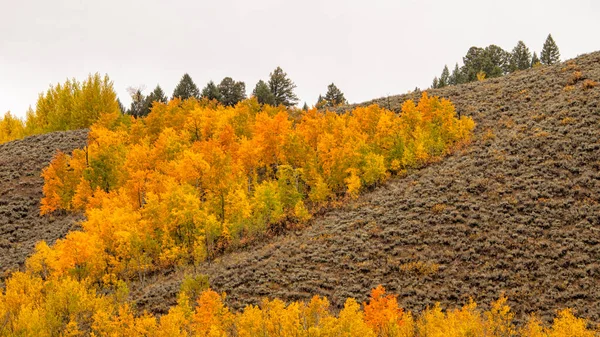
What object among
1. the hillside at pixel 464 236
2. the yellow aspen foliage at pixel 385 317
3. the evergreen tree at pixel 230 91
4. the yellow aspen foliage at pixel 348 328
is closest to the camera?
the yellow aspen foliage at pixel 348 328

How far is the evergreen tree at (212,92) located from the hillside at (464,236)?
3348cm

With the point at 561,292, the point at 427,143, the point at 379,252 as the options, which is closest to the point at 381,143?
the point at 427,143

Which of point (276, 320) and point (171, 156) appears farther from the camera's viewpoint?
point (171, 156)

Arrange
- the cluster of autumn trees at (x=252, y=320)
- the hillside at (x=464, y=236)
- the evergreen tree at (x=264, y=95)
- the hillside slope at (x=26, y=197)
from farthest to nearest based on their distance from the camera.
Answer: the evergreen tree at (x=264, y=95)
the hillside slope at (x=26, y=197)
the hillside at (x=464, y=236)
the cluster of autumn trees at (x=252, y=320)

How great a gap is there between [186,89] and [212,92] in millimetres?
6918

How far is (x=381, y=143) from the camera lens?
5028 cm

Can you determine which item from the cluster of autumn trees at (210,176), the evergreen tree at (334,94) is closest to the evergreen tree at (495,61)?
the evergreen tree at (334,94)

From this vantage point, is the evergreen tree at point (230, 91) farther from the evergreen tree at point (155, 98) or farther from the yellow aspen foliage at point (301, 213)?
the yellow aspen foliage at point (301, 213)

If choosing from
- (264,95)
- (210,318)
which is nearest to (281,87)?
(264,95)

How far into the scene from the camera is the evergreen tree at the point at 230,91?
82.1m

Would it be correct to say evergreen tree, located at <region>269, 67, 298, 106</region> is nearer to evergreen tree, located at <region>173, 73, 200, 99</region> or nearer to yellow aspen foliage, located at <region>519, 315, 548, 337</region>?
evergreen tree, located at <region>173, 73, 200, 99</region>

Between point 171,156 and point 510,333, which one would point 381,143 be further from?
point 510,333

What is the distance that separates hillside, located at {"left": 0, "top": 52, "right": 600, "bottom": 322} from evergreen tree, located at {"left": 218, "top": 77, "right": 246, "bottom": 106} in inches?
1390

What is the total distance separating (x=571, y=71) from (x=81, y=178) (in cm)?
5991
